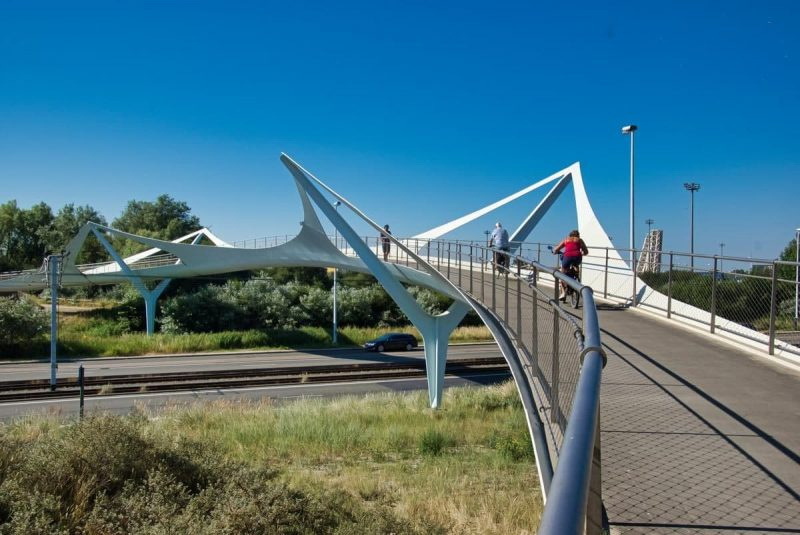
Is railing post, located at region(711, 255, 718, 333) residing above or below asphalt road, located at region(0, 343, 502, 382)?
above

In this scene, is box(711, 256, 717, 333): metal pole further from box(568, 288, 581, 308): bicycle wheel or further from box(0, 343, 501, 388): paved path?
box(0, 343, 501, 388): paved path

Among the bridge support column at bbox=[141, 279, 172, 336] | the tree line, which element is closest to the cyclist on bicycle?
the bridge support column at bbox=[141, 279, 172, 336]

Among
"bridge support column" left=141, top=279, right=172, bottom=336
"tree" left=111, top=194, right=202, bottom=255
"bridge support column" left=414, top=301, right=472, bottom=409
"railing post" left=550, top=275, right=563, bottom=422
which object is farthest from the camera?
"tree" left=111, top=194, right=202, bottom=255

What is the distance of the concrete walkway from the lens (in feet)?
11.7

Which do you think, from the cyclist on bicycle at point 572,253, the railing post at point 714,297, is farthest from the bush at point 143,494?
the cyclist on bicycle at point 572,253

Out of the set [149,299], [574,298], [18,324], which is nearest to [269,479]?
[574,298]

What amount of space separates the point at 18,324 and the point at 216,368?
41.7 feet

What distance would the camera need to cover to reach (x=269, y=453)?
38.2 feet

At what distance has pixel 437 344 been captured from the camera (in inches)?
814

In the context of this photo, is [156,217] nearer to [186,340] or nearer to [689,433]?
[186,340]

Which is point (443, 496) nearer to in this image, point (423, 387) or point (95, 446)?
point (95, 446)

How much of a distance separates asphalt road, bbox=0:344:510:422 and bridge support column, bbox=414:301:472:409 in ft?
8.99

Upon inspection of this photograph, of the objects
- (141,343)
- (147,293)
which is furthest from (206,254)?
(141,343)

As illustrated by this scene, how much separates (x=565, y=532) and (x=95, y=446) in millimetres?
8611
